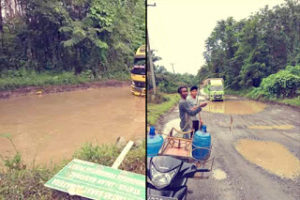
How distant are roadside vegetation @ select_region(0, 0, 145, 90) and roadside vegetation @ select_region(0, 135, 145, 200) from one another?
534 centimetres

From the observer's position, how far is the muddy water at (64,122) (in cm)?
409

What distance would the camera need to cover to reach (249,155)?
8.61 ft

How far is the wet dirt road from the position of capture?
1.91 m

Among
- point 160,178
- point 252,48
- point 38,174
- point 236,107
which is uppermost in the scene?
point 252,48

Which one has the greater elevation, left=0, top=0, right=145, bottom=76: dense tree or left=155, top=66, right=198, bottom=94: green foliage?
left=0, top=0, right=145, bottom=76: dense tree

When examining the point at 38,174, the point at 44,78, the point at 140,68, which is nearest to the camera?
the point at 38,174

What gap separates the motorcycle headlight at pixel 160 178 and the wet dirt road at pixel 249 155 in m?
0.79

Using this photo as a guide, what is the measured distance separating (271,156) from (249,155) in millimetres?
281

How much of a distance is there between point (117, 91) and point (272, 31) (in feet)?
28.9

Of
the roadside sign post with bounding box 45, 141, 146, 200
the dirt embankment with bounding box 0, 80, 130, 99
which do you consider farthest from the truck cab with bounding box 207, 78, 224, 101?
the dirt embankment with bounding box 0, 80, 130, 99

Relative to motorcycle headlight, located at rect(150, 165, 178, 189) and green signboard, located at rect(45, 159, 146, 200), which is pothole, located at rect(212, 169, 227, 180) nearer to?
green signboard, located at rect(45, 159, 146, 200)

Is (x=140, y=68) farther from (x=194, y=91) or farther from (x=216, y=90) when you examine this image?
(x=194, y=91)

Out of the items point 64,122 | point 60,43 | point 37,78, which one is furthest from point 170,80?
point 60,43

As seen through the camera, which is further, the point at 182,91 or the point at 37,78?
the point at 37,78
